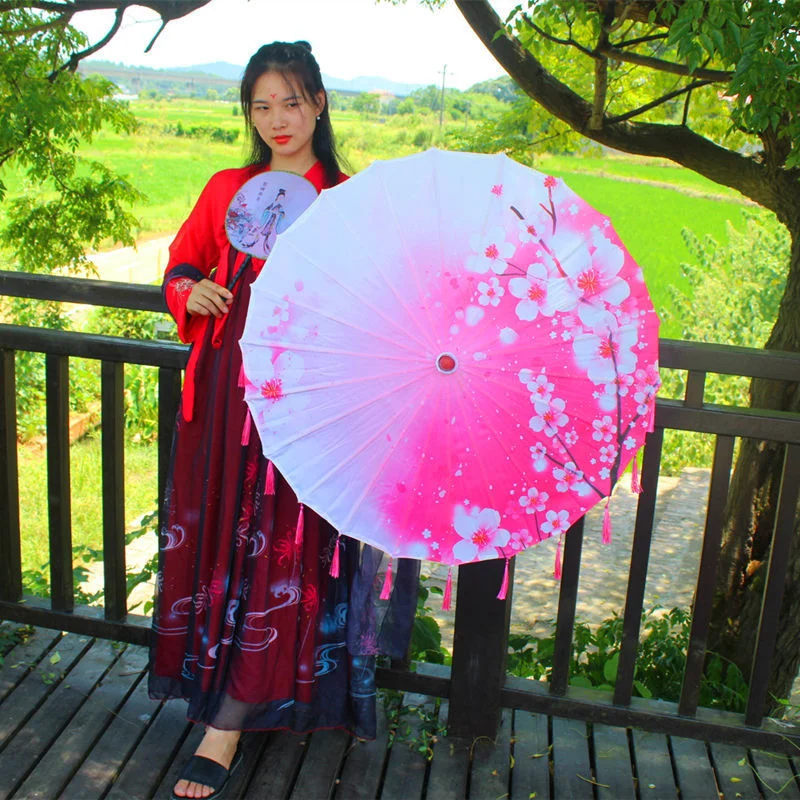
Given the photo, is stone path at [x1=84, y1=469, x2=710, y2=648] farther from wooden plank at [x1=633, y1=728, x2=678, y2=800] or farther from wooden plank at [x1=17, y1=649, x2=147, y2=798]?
wooden plank at [x1=633, y1=728, x2=678, y2=800]

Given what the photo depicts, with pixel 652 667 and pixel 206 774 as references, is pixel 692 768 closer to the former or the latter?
pixel 652 667

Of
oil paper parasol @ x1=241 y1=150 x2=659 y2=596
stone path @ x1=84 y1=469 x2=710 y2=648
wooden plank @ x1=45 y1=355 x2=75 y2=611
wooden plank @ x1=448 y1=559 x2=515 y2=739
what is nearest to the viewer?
oil paper parasol @ x1=241 y1=150 x2=659 y2=596

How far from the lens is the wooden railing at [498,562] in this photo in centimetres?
175

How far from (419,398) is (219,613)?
0.67 metres

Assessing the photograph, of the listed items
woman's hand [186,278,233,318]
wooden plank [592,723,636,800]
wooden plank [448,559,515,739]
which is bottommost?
wooden plank [592,723,636,800]

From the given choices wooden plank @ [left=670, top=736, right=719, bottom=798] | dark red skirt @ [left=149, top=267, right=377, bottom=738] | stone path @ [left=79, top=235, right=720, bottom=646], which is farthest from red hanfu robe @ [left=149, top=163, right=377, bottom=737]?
stone path @ [left=79, top=235, right=720, bottom=646]

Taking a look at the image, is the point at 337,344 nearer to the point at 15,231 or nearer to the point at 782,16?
the point at 782,16

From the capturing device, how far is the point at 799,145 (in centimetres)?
218

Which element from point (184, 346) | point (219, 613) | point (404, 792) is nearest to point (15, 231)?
point (184, 346)

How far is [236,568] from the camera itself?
5.74 feet

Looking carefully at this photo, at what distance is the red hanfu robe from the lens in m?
1.71

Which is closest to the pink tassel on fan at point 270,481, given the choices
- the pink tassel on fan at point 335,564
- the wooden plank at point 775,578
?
the pink tassel on fan at point 335,564

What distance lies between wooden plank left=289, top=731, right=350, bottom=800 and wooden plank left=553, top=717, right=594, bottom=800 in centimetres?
44

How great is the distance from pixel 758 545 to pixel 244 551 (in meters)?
1.83
